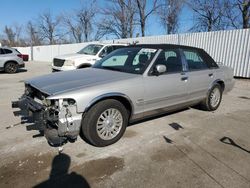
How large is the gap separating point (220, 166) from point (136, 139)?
145 centimetres

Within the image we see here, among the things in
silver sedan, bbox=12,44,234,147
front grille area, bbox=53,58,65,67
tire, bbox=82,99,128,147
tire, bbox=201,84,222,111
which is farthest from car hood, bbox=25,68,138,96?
front grille area, bbox=53,58,65,67

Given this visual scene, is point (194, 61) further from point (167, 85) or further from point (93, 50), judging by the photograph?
point (93, 50)

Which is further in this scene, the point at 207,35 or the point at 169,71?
the point at 207,35

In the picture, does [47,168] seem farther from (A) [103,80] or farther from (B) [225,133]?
(B) [225,133]

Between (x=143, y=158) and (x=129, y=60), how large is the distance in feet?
6.95

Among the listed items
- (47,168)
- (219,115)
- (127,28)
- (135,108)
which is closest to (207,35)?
(219,115)

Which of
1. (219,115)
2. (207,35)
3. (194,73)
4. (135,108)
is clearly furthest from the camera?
(207,35)

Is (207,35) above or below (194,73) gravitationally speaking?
above

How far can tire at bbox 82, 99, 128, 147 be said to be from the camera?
11.5 ft

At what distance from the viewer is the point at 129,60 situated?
472 cm

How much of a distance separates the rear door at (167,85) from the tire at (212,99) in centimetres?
103

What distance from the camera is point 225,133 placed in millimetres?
4449

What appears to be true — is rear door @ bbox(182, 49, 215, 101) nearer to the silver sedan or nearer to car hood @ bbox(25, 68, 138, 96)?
the silver sedan

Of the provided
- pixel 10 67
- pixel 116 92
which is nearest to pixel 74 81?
pixel 116 92
